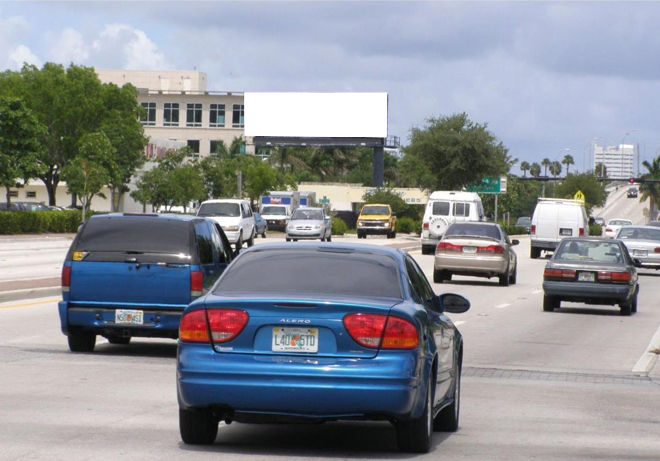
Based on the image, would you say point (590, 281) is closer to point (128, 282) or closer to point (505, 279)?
point (505, 279)

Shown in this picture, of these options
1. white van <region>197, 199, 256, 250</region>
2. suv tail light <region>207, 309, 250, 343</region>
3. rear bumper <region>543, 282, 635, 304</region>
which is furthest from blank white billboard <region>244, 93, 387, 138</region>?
suv tail light <region>207, 309, 250, 343</region>

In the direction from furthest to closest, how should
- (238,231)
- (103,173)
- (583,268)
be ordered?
(103,173) < (238,231) < (583,268)

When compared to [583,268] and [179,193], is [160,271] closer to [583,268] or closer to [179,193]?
[583,268]

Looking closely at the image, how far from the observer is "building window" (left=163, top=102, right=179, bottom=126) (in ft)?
447

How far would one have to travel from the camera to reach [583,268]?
2389 centimetres

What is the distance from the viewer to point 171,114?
5369 inches

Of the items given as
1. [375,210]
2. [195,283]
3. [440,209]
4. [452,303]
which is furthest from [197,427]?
[375,210]

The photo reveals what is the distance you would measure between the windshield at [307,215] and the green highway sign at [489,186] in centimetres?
3081

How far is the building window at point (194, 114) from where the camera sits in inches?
5349

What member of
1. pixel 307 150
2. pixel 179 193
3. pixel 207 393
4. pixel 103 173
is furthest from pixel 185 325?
pixel 307 150

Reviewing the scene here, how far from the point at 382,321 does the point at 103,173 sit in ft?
214

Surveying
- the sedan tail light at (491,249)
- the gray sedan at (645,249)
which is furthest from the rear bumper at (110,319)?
the gray sedan at (645,249)

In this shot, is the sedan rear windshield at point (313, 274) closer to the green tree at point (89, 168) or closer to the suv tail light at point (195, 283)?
the suv tail light at point (195, 283)

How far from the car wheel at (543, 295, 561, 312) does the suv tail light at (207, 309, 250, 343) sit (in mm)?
16956
